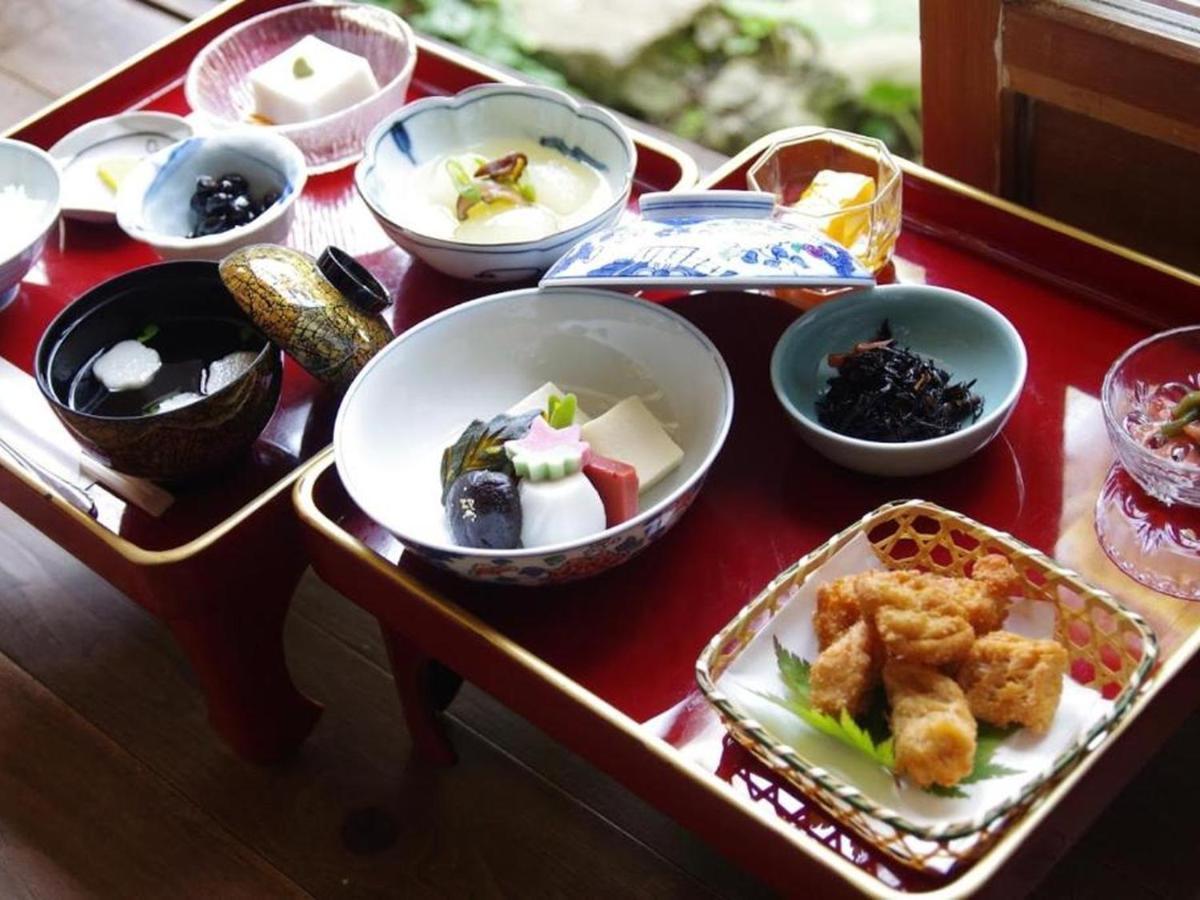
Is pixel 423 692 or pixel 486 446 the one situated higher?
pixel 486 446

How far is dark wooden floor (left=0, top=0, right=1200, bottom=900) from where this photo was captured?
52.1 inches

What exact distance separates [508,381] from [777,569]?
12.4 inches

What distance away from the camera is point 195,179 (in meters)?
1.56

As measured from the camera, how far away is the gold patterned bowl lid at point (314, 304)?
1262 millimetres

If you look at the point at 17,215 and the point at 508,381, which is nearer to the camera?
the point at 508,381

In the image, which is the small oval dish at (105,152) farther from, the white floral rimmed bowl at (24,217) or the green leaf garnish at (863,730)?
the green leaf garnish at (863,730)

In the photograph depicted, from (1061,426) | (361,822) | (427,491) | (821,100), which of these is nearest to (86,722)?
(361,822)

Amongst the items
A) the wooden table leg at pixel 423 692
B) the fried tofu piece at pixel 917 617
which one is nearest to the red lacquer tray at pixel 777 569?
the wooden table leg at pixel 423 692

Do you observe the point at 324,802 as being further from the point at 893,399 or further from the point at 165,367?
the point at 893,399

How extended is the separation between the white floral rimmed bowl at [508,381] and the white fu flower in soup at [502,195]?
0.14 meters

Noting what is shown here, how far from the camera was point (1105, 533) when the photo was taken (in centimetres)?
113

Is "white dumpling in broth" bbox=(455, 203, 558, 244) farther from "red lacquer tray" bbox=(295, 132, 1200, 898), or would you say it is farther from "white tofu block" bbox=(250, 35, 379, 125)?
"white tofu block" bbox=(250, 35, 379, 125)

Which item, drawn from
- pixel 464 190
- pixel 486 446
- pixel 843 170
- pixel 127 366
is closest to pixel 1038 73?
pixel 843 170

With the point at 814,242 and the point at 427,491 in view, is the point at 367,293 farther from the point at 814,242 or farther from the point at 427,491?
the point at 814,242
